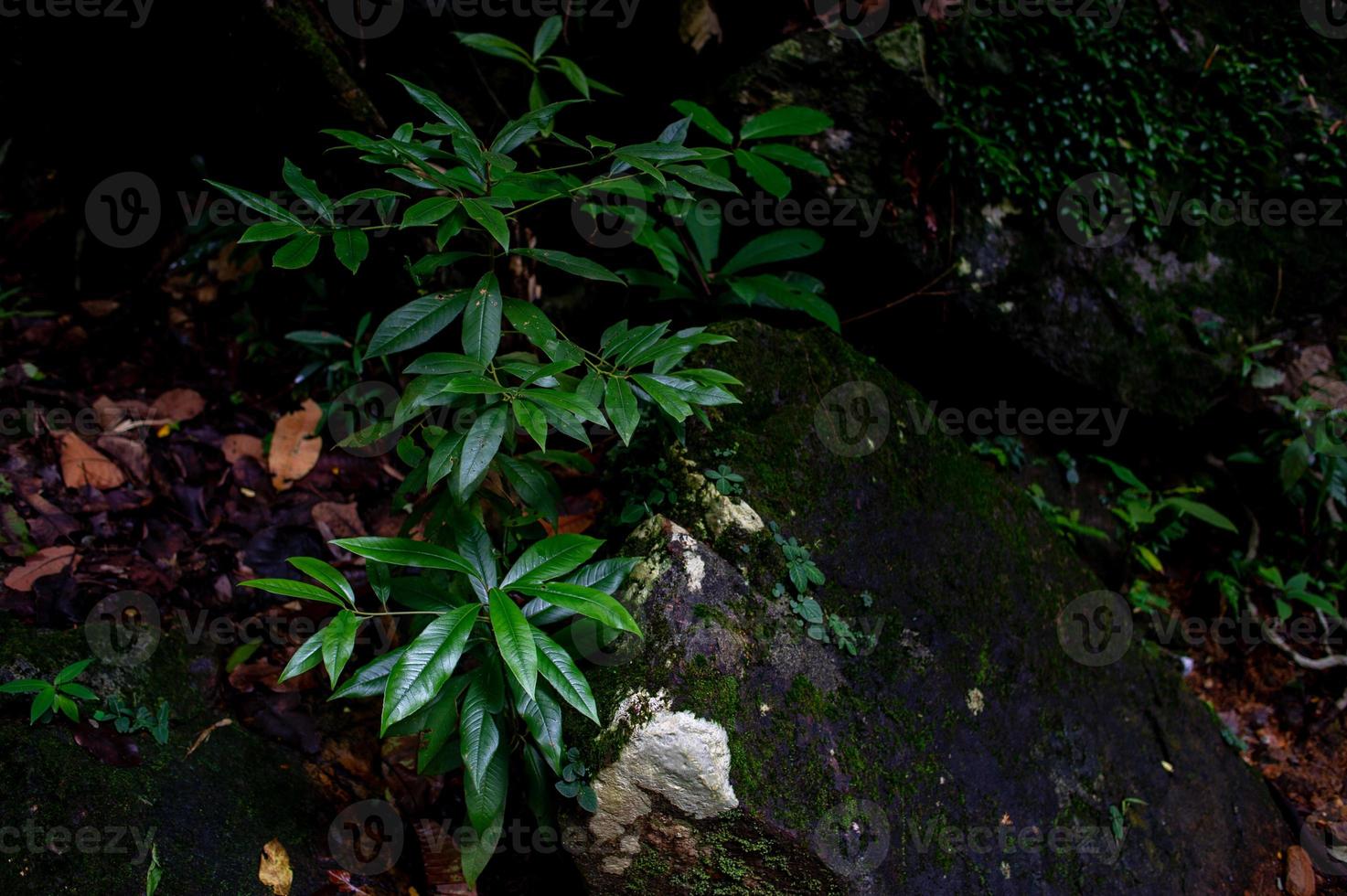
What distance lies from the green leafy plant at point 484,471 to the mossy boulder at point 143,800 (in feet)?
1.62

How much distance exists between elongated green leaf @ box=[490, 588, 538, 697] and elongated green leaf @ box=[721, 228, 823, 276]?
5.39 ft

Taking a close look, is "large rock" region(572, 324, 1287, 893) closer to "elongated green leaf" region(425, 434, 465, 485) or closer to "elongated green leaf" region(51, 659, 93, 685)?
"elongated green leaf" region(425, 434, 465, 485)

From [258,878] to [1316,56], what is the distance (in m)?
5.33

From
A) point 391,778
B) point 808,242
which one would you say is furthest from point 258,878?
point 808,242

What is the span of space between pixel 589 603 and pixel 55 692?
131cm

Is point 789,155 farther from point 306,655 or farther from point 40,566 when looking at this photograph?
point 40,566

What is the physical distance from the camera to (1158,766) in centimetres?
288

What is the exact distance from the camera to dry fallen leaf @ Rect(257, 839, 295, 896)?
1.99 meters

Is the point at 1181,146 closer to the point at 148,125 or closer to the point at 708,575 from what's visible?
the point at 708,575

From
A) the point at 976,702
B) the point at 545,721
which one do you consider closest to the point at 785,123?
the point at 976,702

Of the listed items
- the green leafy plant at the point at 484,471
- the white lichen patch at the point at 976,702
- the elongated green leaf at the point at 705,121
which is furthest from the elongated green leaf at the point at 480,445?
the white lichen patch at the point at 976,702

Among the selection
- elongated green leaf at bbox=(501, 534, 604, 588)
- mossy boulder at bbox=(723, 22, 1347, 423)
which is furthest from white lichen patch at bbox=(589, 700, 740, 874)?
mossy boulder at bbox=(723, 22, 1347, 423)

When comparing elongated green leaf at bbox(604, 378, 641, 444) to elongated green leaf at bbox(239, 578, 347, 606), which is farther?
elongated green leaf at bbox(604, 378, 641, 444)

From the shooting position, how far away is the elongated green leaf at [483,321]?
195 centimetres
